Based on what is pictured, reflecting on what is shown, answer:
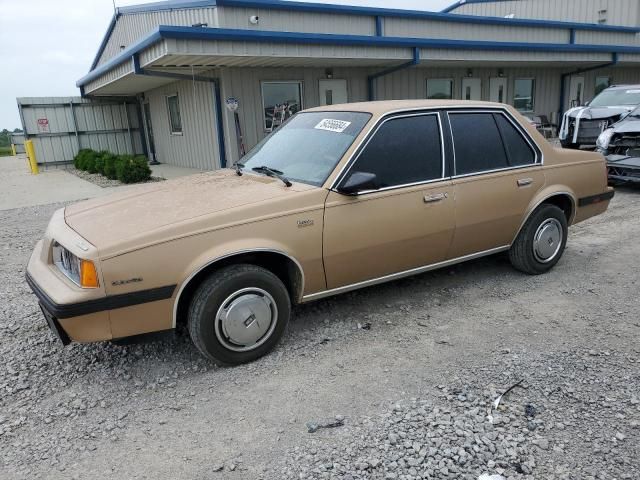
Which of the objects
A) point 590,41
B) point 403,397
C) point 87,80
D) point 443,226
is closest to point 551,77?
point 590,41

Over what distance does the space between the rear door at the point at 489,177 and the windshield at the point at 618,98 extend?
8.17m

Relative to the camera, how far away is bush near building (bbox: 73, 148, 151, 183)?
12.8 meters

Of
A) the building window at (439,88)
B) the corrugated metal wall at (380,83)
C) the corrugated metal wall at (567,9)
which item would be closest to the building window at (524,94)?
the corrugated metal wall at (380,83)

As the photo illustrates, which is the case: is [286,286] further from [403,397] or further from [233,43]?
[233,43]

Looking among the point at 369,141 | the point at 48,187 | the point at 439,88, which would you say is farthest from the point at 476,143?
the point at 439,88

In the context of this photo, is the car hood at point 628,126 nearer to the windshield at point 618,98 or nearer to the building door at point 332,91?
the windshield at point 618,98

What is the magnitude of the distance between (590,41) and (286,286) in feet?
71.7

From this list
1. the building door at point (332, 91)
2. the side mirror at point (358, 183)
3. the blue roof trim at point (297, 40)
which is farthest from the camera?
the building door at point (332, 91)

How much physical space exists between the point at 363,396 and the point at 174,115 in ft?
49.5

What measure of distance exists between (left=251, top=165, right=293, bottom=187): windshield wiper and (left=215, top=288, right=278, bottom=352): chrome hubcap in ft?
2.74

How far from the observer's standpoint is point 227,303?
10.3 ft

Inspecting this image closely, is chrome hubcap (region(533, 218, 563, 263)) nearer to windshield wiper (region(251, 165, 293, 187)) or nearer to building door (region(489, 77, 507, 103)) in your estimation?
windshield wiper (region(251, 165, 293, 187))

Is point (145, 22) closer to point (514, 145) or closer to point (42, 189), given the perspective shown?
point (42, 189)

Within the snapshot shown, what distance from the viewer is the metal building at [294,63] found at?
10961mm
